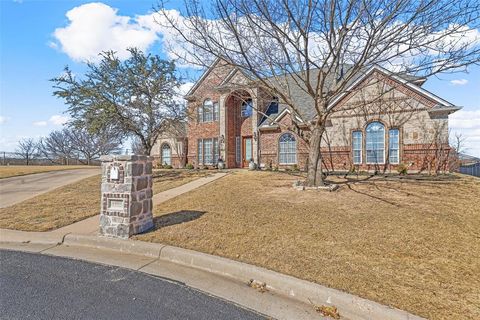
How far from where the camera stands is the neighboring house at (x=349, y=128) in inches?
597

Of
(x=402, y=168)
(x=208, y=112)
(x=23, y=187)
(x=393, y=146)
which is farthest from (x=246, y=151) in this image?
(x=23, y=187)

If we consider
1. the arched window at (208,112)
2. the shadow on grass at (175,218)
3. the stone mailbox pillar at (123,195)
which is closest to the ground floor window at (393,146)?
the arched window at (208,112)

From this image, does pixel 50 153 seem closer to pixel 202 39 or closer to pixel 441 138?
pixel 202 39

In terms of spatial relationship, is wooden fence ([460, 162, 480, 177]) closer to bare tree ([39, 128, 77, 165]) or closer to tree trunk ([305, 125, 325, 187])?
tree trunk ([305, 125, 325, 187])

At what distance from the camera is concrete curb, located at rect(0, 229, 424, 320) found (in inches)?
120

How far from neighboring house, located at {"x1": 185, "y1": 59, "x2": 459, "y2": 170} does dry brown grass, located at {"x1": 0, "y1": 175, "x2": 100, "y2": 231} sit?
676 cm

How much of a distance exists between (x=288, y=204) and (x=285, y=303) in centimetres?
441

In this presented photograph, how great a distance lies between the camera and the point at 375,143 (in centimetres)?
1669

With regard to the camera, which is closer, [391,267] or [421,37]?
[391,267]

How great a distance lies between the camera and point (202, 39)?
8.89 meters

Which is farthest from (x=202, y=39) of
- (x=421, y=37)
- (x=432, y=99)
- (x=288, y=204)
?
(x=432, y=99)

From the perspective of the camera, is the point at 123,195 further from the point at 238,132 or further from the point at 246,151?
the point at 238,132

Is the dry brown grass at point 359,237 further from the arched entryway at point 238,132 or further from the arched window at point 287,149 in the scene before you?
the arched entryway at point 238,132

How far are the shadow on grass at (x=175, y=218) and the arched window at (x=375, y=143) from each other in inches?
Answer: 531
